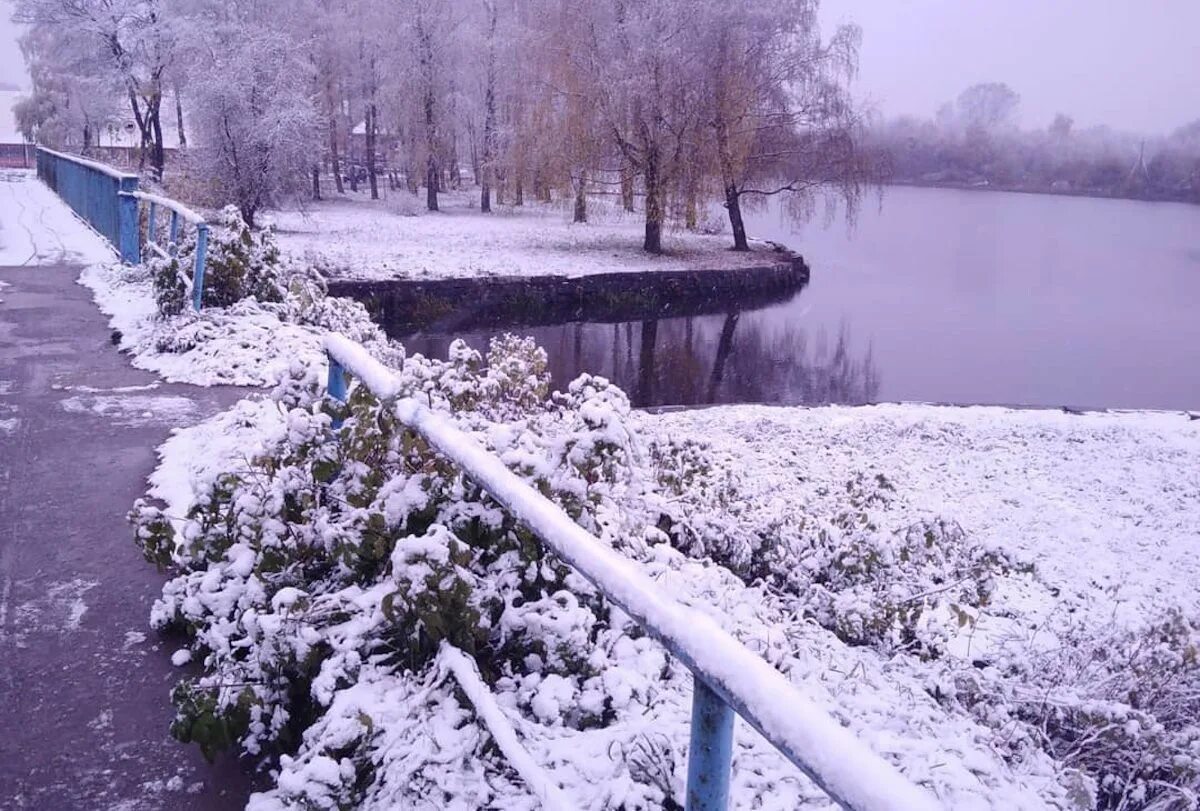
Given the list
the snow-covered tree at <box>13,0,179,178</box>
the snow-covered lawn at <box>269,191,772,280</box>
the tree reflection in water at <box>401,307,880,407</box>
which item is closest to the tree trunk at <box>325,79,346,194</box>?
the snow-covered lawn at <box>269,191,772,280</box>

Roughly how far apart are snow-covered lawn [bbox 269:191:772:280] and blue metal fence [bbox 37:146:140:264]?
4618 millimetres

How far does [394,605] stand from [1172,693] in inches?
171

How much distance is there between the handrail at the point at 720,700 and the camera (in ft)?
3.97

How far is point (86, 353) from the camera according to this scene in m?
7.81

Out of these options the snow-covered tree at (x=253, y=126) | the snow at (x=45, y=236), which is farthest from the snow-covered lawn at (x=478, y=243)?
the snow at (x=45, y=236)

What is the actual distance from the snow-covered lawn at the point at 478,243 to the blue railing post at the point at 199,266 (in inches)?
497

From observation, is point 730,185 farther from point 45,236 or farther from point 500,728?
point 500,728

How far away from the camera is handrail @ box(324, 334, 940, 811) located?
47.6 inches

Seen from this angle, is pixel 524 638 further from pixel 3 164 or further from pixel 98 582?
pixel 3 164

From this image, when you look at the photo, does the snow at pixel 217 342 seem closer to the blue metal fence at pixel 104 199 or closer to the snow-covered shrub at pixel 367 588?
the blue metal fence at pixel 104 199

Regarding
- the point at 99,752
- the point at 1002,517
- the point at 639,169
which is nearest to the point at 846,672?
the point at 99,752

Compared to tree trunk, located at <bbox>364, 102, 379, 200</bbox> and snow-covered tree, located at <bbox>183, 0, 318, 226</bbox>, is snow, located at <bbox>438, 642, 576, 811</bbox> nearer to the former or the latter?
snow-covered tree, located at <bbox>183, 0, 318, 226</bbox>

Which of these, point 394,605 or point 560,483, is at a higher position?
point 560,483

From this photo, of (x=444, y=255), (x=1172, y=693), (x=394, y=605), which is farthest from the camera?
(x=444, y=255)
